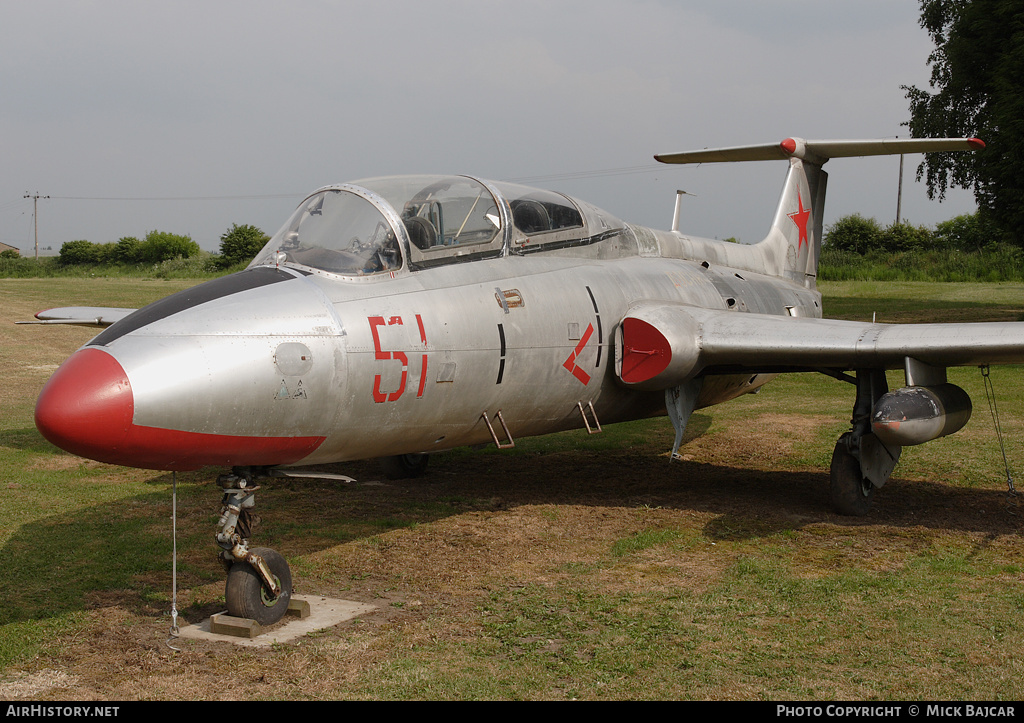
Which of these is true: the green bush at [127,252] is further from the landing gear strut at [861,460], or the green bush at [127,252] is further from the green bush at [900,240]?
the landing gear strut at [861,460]

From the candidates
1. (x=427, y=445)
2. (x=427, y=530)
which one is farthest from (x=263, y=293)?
(x=427, y=530)

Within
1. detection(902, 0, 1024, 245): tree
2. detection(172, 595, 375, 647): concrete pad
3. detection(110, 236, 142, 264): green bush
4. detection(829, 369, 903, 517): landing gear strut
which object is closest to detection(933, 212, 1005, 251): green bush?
detection(902, 0, 1024, 245): tree

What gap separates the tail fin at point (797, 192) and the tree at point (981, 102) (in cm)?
1297

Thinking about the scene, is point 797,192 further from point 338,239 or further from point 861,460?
point 338,239

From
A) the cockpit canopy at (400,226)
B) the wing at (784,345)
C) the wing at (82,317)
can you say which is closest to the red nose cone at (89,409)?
the cockpit canopy at (400,226)

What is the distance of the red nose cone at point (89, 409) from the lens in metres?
4.88

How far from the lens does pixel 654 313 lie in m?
8.76

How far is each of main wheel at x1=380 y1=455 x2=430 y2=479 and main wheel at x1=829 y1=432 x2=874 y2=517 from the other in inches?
186

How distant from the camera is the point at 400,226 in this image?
22.6 ft

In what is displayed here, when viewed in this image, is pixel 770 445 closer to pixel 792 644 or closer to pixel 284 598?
pixel 792 644

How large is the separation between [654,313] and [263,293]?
411 centimetres

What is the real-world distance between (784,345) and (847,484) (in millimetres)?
1659

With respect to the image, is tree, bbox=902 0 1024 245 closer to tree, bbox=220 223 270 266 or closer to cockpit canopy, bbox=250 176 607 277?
cockpit canopy, bbox=250 176 607 277

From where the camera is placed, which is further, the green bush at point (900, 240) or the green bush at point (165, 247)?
the green bush at point (165, 247)
